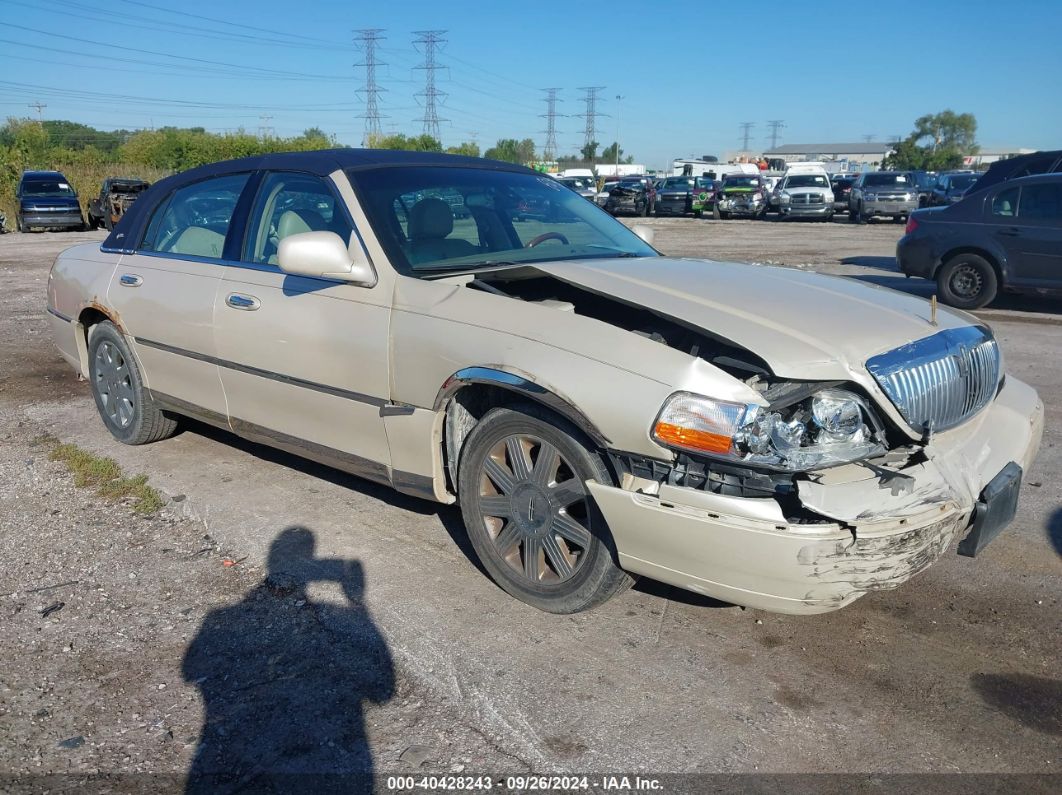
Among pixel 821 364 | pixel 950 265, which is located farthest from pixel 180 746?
pixel 950 265

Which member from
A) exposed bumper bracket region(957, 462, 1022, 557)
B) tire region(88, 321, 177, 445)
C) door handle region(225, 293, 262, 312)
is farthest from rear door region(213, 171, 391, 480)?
exposed bumper bracket region(957, 462, 1022, 557)

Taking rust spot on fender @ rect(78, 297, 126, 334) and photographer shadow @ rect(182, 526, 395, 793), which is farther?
rust spot on fender @ rect(78, 297, 126, 334)

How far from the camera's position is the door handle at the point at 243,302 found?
14.0ft

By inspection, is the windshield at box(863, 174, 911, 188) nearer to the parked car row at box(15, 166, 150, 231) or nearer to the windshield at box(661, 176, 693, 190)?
the windshield at box(661, 176, 693, 190)

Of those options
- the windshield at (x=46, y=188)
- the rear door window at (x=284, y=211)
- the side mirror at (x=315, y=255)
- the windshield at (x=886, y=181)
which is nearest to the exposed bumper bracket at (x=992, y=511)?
the side mirror at (x=315, y=255)

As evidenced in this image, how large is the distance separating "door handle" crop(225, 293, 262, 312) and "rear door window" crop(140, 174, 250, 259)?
1.29 feet

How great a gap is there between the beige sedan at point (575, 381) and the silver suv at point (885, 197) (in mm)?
27072

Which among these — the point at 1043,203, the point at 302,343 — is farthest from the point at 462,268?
the point at 1043,203

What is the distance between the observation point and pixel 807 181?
1307 inches

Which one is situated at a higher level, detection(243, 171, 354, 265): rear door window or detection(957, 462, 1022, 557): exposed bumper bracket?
detection(243, 171, 354, 265): rear door window

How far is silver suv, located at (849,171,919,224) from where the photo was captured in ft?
95.7

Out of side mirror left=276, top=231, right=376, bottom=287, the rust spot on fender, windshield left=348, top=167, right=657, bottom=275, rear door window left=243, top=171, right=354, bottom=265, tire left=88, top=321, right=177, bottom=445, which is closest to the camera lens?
side mirror left=276, top=231, right=376, bottom=287

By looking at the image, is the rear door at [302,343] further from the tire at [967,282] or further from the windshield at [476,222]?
the tire at [967,282]

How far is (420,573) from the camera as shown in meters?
3.83
